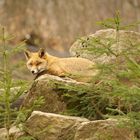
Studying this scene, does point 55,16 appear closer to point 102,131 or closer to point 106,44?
point 106,44

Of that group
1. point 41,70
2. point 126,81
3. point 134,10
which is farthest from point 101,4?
point 126,81

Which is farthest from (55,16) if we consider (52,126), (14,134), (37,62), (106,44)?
(52,126)

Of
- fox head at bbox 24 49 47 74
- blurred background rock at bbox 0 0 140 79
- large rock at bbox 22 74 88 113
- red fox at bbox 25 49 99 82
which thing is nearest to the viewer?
large rock at bbox 22 74 88 113

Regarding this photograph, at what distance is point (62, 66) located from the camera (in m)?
14.7

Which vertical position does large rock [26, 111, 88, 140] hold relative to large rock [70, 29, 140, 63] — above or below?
below

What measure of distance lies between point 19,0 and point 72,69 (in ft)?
65.1

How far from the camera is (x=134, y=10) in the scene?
110 feet

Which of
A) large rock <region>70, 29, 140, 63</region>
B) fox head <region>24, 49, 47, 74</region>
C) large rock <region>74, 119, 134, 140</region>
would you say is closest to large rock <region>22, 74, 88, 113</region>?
large rock <region>70, 29, 140, 63</region>

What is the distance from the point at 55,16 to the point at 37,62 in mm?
18067

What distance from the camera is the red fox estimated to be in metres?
13.9

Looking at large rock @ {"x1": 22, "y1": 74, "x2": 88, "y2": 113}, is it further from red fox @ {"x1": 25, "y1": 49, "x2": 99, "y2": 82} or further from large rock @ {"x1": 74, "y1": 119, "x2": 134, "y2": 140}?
large rock @ {"x1": 74, "y1": 119, "x2": 134, "y2": 140}

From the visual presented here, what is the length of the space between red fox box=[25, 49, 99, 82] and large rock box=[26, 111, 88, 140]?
972 mm

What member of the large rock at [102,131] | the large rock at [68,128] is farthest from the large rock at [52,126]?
the large rock at [102,131]

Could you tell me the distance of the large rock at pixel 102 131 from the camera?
38.2ft
